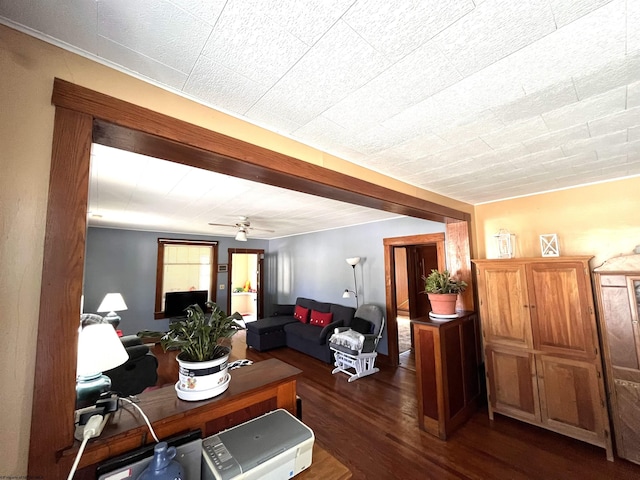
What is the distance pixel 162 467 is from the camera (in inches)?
33.2

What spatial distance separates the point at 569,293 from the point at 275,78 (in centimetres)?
309

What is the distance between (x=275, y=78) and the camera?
1.11 m

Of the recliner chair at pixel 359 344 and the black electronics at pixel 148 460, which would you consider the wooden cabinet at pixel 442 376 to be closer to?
the recliner chair at pixel 359 344

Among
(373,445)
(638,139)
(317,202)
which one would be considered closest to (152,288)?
(317,202)

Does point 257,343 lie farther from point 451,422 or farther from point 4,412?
point 4,412

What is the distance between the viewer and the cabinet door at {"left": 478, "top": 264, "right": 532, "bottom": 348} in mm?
2672

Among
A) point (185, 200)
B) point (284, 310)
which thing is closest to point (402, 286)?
point (284, 310)

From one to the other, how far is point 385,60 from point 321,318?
470 centimetres

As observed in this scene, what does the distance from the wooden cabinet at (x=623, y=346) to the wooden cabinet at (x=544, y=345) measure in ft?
0.25

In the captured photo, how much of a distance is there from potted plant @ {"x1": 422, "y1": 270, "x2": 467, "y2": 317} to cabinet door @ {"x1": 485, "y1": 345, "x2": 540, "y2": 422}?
0.64 m

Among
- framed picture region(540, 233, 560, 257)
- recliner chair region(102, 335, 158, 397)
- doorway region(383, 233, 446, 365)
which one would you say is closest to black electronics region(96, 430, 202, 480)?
recliner chair region(102, 335, 158, 397)

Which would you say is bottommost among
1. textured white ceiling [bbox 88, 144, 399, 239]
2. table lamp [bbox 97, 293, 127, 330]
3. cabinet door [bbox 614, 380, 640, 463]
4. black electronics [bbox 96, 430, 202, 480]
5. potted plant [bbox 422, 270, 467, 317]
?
cabinet door [bbox 614, 380, 640, 463]

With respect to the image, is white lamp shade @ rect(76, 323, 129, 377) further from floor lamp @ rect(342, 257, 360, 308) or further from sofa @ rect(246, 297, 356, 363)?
floor lamp @ rect(342, 257, 360, 308)

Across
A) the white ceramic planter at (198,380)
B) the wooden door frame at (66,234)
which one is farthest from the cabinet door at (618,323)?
the wooden door frame at (66,234)
